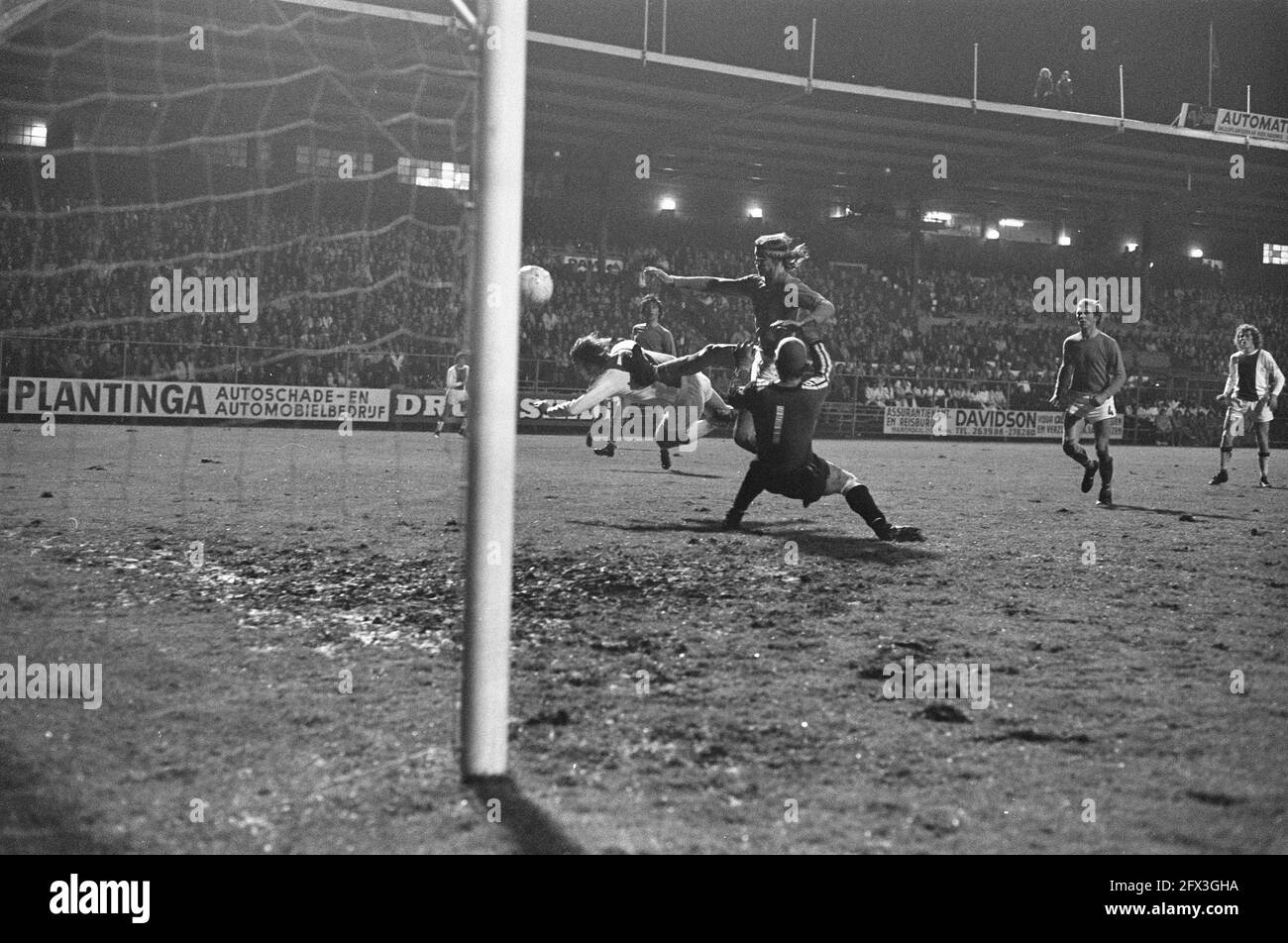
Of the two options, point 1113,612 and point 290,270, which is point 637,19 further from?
point 1113,612

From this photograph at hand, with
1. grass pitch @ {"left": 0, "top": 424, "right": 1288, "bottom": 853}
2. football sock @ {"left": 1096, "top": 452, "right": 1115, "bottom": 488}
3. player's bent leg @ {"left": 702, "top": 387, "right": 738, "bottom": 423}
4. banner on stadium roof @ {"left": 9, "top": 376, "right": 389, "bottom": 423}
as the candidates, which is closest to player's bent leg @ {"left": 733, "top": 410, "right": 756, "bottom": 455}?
grass pitch @ {"left": 0, "top": 424, "right": 1288, "bottom": 853}

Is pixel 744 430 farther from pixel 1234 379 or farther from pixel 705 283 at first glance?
pixel 1234 379

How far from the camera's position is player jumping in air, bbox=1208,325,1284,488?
14.1m

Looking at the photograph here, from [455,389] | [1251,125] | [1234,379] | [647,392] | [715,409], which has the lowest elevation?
[715,409]

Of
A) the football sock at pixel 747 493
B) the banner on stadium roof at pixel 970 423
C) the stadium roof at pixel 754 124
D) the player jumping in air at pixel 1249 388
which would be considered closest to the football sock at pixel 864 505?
the football sock at pixel 747 493

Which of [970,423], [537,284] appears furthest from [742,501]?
[970,423]

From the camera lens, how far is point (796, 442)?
7.61m

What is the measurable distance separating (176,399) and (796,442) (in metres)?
16.1

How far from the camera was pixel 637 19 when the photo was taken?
27297 mm

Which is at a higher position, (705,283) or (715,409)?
(705,283)

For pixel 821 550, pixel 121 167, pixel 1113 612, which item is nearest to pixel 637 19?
pixel 121 167

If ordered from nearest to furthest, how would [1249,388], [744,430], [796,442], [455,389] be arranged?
[796,442], [744,430], [1249,388], [455,389]

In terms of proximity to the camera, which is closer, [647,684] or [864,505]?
[647,684]
